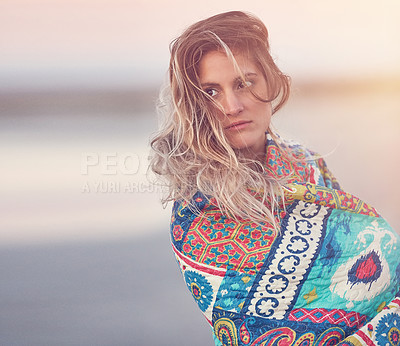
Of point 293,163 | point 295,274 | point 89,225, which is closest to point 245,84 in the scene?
point 293,163

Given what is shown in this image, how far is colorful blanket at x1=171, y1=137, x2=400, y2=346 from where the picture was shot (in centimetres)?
96

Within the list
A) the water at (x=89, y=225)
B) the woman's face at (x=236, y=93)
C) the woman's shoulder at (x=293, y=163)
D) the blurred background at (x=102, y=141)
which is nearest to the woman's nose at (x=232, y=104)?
the woman's face at (x=236, y=93)

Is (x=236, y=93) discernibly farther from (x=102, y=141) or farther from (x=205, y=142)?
(x=102, y=141)

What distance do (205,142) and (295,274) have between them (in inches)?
12.2

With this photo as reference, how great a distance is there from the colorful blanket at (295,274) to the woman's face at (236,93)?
0.15 m

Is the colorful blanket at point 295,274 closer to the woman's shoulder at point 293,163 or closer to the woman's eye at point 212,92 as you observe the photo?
the woman's shoulder at point 293,163

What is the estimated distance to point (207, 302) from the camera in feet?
3.23

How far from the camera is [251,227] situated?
0.99 metres

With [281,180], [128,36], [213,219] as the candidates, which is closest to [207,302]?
[213,219]

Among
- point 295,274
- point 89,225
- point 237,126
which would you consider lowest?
point 89,225

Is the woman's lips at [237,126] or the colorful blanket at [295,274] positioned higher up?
the woman's lips at [237,126]

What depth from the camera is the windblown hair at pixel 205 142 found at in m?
0.99

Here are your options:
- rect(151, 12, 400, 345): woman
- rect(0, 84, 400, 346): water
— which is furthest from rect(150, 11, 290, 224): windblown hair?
rect(0, 84, 400, 346): water

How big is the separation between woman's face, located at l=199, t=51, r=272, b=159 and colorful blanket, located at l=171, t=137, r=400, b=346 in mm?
148
